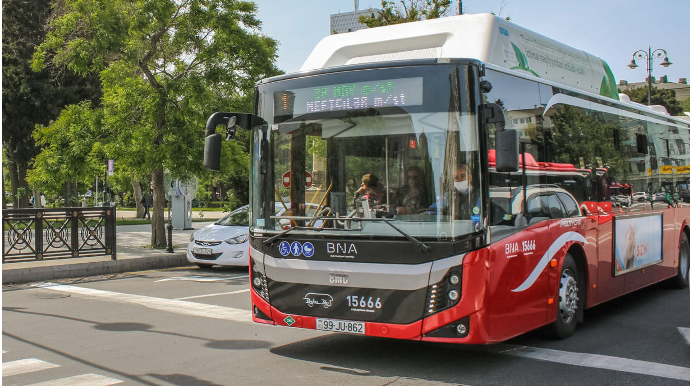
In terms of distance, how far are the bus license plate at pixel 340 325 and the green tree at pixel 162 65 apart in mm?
11933

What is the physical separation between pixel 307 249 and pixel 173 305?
4.62 metres

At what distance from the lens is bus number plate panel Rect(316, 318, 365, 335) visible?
6272 millimetres

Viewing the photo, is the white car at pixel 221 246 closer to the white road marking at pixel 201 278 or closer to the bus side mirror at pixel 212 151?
the white road marking at pixel 201 278

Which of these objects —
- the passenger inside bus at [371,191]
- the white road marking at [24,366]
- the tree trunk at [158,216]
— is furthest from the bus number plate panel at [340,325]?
the tree trunk at [158,216]

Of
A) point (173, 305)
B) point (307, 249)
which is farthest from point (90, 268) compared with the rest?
point (307, 249)

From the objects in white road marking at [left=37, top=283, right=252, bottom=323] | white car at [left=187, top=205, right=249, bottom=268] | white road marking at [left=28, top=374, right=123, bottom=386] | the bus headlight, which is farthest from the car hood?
the bus headlight

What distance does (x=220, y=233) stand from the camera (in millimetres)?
15594

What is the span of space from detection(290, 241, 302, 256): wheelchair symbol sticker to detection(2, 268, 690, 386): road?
1.03 metres

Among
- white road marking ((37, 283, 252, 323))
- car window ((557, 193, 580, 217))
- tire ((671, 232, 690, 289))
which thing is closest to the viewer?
car window ((557, 193, 580, 217))

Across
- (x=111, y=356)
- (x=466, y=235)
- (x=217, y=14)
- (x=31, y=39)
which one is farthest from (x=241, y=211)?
(x=31, y=39)

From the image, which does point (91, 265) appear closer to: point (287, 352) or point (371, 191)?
point (287, 352)

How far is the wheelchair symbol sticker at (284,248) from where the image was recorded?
260 inches

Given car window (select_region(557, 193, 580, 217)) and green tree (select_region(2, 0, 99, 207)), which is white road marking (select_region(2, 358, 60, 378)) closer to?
car window (select_region(557, 193, 580, 217))

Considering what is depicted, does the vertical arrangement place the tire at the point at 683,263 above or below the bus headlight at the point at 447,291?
below
